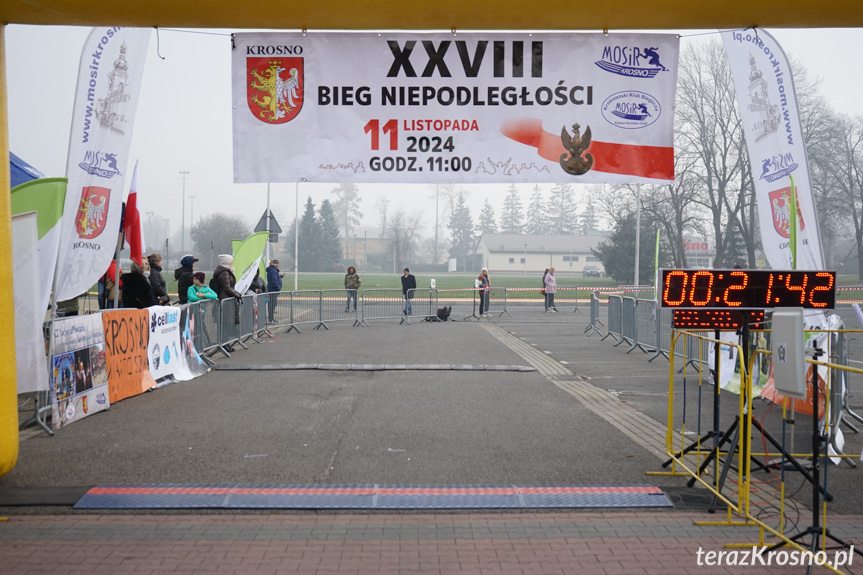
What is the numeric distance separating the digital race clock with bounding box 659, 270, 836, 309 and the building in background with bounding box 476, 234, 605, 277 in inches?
3404

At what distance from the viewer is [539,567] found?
4.69 metres

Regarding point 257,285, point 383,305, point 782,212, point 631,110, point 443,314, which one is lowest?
point 443,314

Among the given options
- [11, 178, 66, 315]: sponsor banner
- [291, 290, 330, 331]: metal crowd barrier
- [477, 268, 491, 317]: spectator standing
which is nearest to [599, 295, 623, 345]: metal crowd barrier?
[291, 290, 330, 331]: metal crowd barrier

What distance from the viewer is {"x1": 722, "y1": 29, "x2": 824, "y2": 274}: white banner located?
7902mm

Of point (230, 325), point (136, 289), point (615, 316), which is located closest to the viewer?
point (136, 289)

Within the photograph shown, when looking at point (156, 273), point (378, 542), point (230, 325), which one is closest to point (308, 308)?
point (230, 325)

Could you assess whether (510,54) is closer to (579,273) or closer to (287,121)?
(287,121)

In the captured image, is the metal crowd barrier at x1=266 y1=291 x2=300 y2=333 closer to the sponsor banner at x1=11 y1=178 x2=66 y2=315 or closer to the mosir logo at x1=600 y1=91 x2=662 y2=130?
the sponsor banner at x1=11 y1=178 x2=66 y2=315

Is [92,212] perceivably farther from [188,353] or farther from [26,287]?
[188,353]

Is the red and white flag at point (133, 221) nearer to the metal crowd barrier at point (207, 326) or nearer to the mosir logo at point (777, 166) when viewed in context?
the metal crowd barrier at point (207, 326)

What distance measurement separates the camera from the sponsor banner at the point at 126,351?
10000 mm

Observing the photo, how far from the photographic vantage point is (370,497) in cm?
608

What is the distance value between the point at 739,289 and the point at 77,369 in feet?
24.2

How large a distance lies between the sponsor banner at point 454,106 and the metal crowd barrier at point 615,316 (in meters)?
12.6
